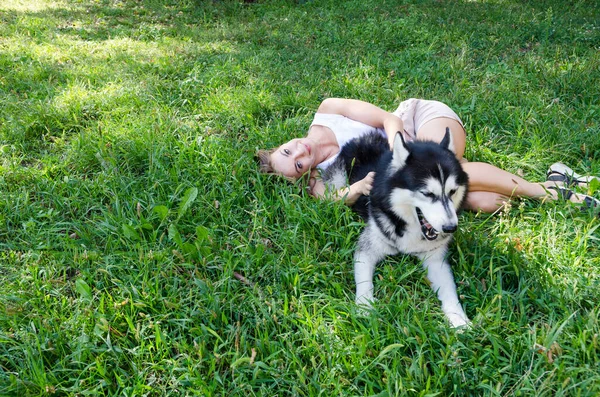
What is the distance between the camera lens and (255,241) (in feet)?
9.53

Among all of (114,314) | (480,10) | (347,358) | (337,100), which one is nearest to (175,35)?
(337,100)

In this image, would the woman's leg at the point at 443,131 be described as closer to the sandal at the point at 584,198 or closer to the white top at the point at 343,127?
the white top at the point at 343,127

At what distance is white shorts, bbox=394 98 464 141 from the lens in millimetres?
3518

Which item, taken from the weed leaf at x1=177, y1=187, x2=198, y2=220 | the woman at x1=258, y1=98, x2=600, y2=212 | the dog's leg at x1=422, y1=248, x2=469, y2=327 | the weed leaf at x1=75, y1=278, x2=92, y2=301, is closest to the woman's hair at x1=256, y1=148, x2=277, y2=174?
the woman at x1=258, y1=98, x2=600, y2=212

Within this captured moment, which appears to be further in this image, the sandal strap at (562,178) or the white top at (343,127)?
the white top at (343,127)

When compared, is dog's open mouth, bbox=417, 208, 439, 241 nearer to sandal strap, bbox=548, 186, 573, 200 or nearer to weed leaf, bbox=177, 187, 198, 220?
sandal strap, bbox=548, 186, 573, 200

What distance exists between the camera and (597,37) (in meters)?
5.89

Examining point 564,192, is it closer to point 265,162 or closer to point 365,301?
point 365,301

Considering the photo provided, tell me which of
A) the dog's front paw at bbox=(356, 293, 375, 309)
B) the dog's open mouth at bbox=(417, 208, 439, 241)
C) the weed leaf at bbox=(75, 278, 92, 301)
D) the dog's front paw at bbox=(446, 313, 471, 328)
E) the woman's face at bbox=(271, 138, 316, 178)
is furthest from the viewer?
the woman's face at bbox=(271, 138, 316, 178)

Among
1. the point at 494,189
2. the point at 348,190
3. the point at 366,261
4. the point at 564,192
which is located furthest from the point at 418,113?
the point at 366,261

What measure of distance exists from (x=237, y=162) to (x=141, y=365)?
1.91m

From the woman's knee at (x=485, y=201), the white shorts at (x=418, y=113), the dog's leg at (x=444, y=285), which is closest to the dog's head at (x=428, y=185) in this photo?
the dog's leg at (x=444, y=285)

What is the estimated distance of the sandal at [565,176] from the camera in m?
3.10

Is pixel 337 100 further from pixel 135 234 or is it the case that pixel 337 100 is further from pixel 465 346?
pixel 465 346
